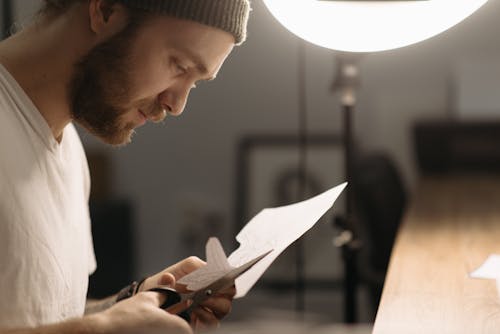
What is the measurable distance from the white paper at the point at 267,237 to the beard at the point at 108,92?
29 centimetres

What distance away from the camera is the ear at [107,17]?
3.89ft

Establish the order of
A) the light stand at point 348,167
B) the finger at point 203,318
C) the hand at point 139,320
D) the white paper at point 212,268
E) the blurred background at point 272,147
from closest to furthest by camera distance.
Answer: the hand at point 139,320 < the white paper at point 212,268 < the finger at point 203,318 < the light stand at point 348,167 < the blurred background at point 272,147

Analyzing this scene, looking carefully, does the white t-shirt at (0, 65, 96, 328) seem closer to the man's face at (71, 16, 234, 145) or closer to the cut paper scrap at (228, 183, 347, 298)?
the man's face at (71, 16, 234, 145)

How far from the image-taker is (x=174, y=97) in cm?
124

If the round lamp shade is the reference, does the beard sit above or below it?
below

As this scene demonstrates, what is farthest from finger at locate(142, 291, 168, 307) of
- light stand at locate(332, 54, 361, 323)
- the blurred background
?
the blurred background

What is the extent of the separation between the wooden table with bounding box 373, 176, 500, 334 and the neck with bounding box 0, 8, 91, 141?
58 cm

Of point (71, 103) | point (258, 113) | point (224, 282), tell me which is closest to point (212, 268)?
point (224, 282)

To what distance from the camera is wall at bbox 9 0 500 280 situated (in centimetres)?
293

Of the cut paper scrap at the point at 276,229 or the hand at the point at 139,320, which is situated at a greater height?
the cut paper scrap at the point at 276,229

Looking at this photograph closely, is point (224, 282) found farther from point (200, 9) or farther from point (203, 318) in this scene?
point (200, 9)

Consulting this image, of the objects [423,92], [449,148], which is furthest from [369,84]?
[449,148]

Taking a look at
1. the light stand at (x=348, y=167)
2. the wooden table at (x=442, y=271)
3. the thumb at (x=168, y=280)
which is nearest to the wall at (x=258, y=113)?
the wooden table at (x=442, y=271)

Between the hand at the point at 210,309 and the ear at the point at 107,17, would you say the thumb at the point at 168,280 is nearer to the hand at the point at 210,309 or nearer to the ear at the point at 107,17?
the hand at the point at 210,309
